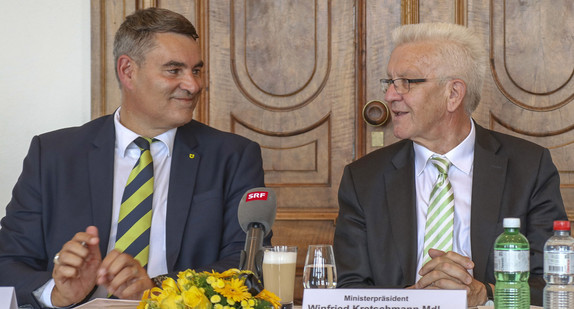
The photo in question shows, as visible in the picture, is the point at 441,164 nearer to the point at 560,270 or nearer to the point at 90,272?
the point at 560,270

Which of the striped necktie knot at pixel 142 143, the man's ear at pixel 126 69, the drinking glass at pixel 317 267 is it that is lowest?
the drinking glass at pixel 317 267

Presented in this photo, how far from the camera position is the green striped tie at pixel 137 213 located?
247cm

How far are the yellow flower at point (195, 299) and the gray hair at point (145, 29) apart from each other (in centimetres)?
143

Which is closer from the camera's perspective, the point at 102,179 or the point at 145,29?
the point at 102,179

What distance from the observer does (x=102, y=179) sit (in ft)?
8.35

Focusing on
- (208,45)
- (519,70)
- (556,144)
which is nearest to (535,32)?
(519,70)

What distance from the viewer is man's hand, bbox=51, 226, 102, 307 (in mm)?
2010

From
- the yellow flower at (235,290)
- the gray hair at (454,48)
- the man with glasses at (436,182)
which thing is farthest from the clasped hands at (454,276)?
the yellow flower at (235,290)

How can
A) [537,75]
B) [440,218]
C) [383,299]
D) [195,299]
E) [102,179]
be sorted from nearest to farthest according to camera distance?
1. [195,299]
2. [383,299]
3. [440,218]
4. [102,179]
5. [537,75]

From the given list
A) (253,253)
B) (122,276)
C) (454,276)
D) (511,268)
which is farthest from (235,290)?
(454,276)

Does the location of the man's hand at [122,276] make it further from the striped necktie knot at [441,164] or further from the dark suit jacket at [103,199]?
the striped necktie knot at [441,164]

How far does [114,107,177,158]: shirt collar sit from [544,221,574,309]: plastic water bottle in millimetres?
1307

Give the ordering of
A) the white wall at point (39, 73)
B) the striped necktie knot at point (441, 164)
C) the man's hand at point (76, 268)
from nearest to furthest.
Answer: the man's hand at point (76, 268) < the striped necktie knot at point (441, 164) < the white wall at point (39, 73)

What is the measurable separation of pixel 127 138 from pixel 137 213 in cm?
29
